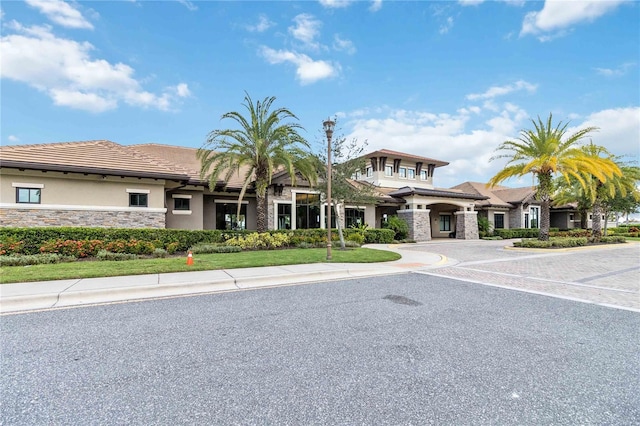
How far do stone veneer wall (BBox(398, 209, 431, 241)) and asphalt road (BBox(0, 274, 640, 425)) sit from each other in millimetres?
22153

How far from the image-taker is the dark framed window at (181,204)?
68.1ft

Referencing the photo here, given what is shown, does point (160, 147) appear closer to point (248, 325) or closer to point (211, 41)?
point (211, 41)

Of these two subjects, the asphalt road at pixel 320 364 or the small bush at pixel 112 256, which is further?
the small bush at pixel 112 256

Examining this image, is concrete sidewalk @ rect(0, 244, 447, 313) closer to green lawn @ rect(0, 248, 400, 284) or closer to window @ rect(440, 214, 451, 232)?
green lawn @ rect(0, 248, 400, 284)

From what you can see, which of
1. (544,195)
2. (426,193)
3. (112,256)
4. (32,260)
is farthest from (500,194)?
(32,260)

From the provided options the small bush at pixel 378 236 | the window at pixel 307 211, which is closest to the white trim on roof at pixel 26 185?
the window at pixel 307 211

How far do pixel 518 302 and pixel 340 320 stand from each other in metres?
4.36

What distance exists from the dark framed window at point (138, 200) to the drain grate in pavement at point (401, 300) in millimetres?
14805

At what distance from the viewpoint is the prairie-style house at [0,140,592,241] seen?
49.5 feet

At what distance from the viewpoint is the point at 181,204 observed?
824 inches

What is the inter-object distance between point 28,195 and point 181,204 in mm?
7436

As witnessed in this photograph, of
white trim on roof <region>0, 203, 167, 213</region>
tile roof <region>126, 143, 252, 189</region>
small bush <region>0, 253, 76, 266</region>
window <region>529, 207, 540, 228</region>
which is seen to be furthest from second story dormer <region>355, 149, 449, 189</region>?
small bush <region>0, 253, 76, 266</region>

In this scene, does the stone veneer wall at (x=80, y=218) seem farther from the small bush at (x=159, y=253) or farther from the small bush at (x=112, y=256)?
the small bush at (x=112, y=256)

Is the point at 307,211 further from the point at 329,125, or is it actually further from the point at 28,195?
Answer: the point at 28,195
